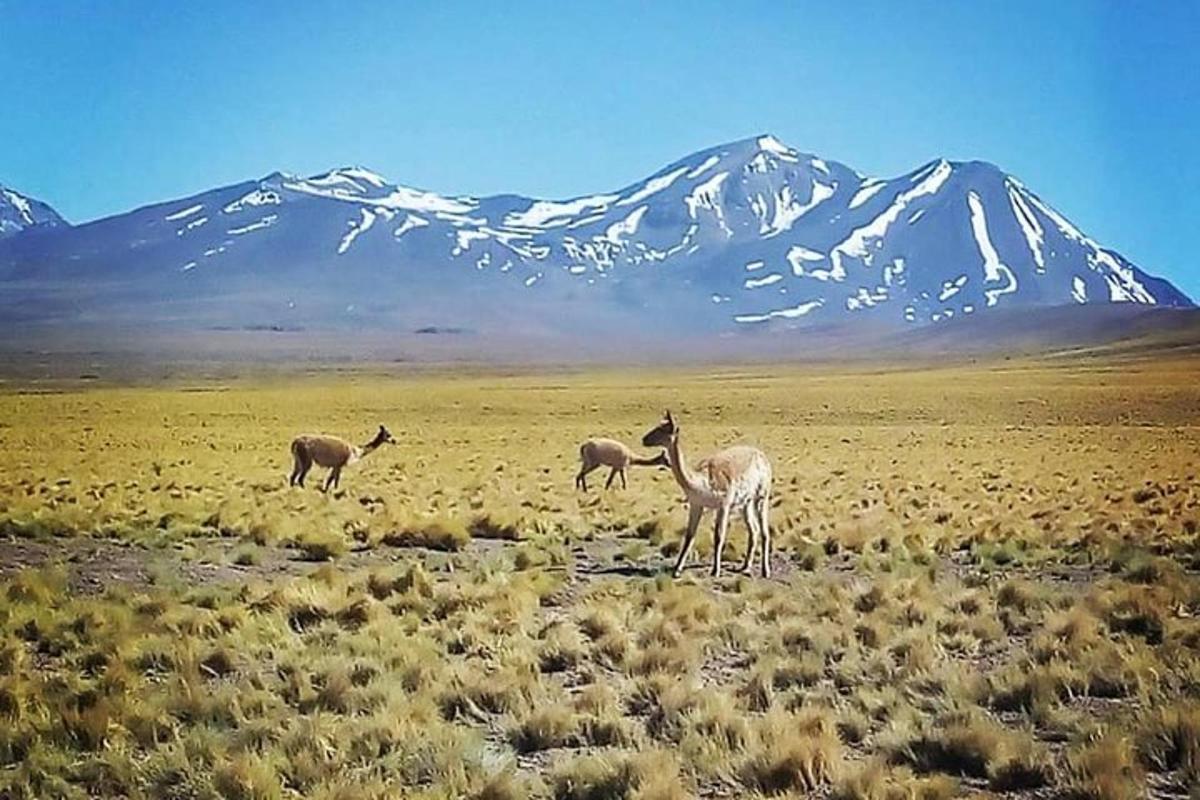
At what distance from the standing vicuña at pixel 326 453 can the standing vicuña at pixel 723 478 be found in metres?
1.21

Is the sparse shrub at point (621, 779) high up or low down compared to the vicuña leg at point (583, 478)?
down

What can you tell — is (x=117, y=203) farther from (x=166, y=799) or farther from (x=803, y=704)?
(x=803, y=704)

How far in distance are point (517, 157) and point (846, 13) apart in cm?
165

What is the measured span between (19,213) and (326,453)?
1.75 metres

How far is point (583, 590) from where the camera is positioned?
546 cm

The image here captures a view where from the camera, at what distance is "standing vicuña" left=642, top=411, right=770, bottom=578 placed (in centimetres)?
556

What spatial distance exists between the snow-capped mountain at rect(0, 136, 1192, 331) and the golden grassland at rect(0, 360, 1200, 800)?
1.07 ft

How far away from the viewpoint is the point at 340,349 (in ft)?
18.4

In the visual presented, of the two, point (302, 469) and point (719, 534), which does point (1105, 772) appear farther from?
point (302, 469)

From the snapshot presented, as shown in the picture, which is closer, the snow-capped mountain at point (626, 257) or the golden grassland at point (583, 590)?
the golden grassland at point (583, 590)

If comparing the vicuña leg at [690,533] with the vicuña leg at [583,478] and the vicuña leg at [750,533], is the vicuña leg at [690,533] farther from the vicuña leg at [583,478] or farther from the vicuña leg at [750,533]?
the vicuña leg at [583,478]

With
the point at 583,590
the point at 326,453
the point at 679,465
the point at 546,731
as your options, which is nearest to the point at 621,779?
the point at 546,731

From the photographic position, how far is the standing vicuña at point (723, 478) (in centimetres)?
556

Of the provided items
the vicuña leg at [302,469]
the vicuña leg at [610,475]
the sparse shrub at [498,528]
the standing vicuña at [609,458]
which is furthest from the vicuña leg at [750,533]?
the vicuña leg at [302,469]
